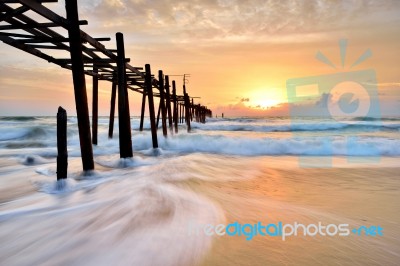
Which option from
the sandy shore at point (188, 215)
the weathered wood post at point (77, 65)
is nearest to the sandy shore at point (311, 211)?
the sandy shore at point (188, 215)

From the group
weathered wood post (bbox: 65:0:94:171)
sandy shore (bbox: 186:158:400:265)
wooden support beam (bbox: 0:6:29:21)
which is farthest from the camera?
weathered wood post (bbox: 65:0:94:171)

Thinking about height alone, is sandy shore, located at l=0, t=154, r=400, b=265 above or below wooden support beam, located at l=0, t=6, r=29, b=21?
below

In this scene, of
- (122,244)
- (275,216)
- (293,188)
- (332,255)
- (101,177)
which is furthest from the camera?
(101,177)

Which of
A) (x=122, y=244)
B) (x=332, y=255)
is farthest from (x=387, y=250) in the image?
(x=122, y=244)

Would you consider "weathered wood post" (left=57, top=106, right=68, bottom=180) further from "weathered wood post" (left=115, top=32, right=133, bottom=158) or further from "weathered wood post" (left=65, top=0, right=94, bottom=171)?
"weathered wood post" (left=115, top=32, right=133, bottom=158)

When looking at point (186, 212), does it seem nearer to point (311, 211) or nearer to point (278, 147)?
point (311, 211)

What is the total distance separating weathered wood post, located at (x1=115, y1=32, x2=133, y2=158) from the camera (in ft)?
21.3

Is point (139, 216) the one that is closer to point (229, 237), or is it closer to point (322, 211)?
point (229, 237)

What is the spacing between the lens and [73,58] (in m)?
4.75

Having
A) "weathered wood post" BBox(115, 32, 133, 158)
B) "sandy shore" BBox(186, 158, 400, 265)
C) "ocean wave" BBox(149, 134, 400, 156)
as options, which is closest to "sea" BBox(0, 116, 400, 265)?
"sandy shore" BBox(186, 158, 400, 265)

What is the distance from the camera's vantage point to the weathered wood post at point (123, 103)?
21.3ft

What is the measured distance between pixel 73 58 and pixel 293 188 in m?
4.25

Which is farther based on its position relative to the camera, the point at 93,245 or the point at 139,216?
the point at 139,216

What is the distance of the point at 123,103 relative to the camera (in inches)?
259
